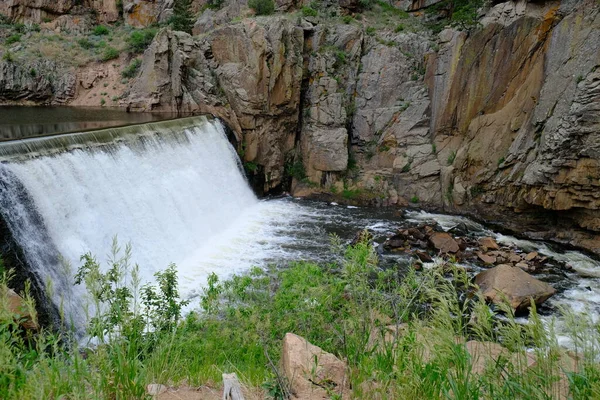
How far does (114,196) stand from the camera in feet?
33.1

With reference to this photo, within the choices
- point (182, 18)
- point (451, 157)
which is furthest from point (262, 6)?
point (451, 157)

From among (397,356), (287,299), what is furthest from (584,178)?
(397,356)

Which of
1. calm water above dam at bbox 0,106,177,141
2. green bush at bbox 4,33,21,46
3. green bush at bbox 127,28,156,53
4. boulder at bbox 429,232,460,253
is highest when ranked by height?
green bush at bbox 4,33,21,46

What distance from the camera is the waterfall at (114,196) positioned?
25.3 ft

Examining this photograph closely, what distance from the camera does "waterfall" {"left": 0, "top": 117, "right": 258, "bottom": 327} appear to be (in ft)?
25.3

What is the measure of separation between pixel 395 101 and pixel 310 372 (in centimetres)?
1610

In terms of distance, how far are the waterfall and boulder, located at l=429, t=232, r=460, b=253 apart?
6832mm

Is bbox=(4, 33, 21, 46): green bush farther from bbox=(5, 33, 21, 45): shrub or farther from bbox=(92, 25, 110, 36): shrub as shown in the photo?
bbox=(92, 25, 110, 36): shrub

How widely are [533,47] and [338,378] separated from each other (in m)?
14.5

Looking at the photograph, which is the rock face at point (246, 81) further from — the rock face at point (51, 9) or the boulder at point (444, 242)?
the rock face at point (51, 9)

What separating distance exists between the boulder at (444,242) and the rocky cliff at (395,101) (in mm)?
3085

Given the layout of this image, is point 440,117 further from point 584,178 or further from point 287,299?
point 287,299

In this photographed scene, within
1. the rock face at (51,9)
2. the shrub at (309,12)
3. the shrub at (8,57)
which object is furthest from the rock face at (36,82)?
the shrub at (309,12)

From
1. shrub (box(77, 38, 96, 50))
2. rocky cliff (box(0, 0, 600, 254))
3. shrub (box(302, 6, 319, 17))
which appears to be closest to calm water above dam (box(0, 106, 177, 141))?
rocky cliff (box(0, 0, 600, 254))
